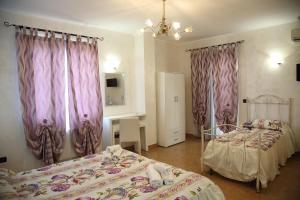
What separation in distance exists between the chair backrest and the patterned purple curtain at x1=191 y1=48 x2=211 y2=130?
1924 millimetres

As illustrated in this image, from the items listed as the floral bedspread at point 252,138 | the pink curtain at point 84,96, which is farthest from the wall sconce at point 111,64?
the floral bedspread at point 252,138

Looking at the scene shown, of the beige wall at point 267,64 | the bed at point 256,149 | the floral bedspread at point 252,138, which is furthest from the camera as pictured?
the beige wall at point 267,64

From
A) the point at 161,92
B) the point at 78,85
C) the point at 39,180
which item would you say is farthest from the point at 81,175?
the point at 161,92

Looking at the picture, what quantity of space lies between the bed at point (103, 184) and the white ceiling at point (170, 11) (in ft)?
7.30

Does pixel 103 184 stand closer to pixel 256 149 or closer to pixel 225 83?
pixel 256 149

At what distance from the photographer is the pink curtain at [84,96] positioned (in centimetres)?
377

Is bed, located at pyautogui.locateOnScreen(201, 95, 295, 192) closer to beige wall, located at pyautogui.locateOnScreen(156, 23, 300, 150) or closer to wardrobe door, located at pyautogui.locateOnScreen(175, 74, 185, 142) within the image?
beige wall, located at pyautogui.locateOnScreen(156, 23, 300, 150)

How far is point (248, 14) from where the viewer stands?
3.52 meters

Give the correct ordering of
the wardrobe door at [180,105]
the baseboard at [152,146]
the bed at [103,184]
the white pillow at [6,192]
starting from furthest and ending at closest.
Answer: the wardrobe door at [180,105] < the baseboard at [152,146] < the bed at [103,184] < the white pillow at [6,192]

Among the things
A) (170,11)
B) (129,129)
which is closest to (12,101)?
(129,129)

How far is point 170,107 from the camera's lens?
16.1 feet

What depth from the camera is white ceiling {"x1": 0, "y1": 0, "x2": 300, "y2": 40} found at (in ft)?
9.61

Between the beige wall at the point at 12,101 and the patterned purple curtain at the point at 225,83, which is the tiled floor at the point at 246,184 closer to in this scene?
the patterned purple curtain at the point at 225,83

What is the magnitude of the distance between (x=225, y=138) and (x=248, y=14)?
2.17 m
